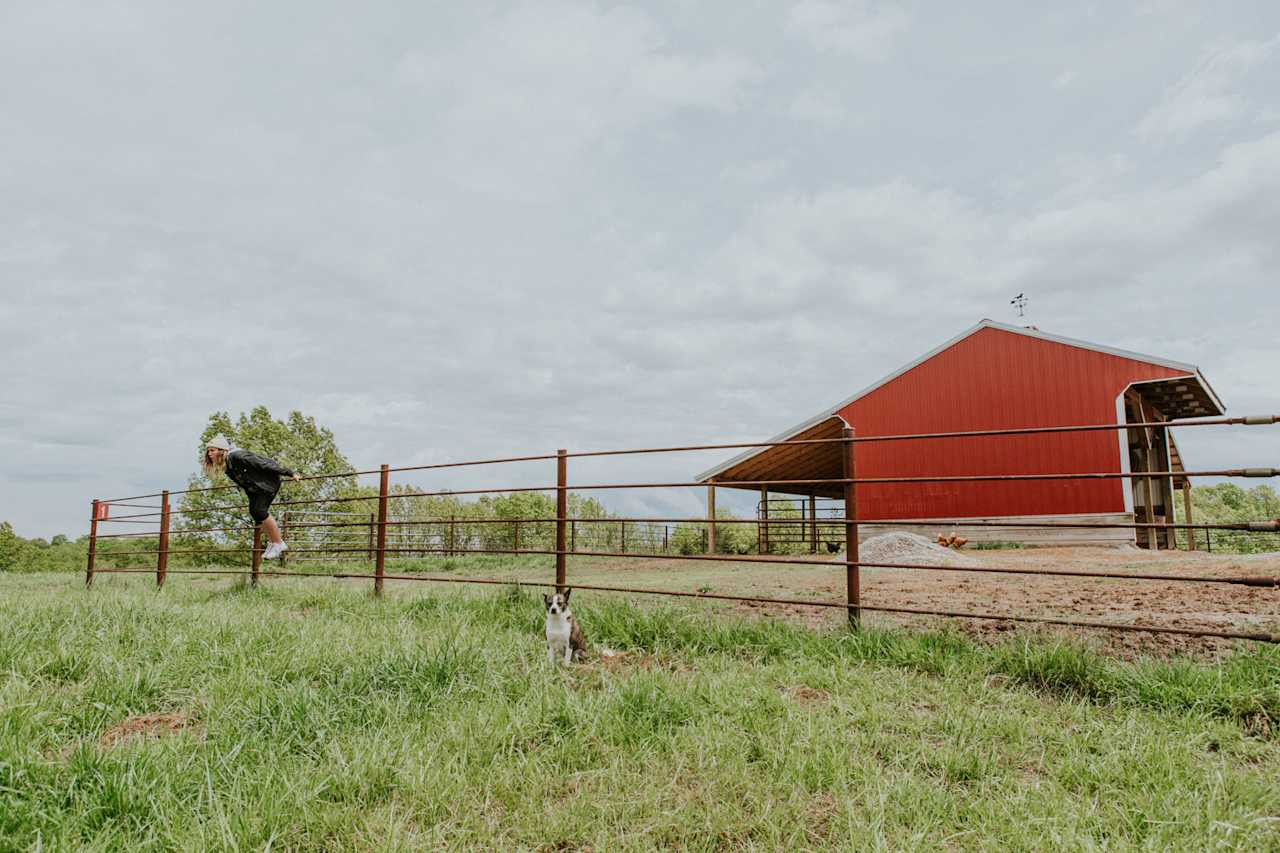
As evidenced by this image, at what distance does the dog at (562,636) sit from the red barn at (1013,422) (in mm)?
12795

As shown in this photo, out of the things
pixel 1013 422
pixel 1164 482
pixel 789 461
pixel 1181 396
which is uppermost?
pixel 1181 396

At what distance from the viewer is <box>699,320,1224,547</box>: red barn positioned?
16.5 metres

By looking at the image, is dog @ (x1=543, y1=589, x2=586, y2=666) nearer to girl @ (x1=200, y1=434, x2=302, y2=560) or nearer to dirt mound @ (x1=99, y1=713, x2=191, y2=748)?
dirt mound @ (x1=99, y1=713, x2=191, y2=748)

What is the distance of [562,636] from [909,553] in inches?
424

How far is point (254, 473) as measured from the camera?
7.76m

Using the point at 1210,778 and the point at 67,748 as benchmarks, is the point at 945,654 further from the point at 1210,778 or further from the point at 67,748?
the point at 67,748

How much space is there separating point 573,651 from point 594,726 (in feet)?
4.62

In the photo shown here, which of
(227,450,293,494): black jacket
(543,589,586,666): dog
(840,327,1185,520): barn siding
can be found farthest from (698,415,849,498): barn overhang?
(543,589,586,666): dog

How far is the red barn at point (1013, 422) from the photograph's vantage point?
16531 millimetres

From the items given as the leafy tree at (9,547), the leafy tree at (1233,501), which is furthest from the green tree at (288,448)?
the leafy tree at (1233,501)

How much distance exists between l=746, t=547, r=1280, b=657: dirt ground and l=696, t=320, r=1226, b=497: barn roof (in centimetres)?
632

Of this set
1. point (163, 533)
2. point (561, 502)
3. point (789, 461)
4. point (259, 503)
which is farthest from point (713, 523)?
point (789, 461)

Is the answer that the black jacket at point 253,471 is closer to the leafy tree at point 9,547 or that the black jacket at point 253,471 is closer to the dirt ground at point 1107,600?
the dirt ground at point 1107,600

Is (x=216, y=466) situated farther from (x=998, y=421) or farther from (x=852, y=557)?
(x=998, y=421)
